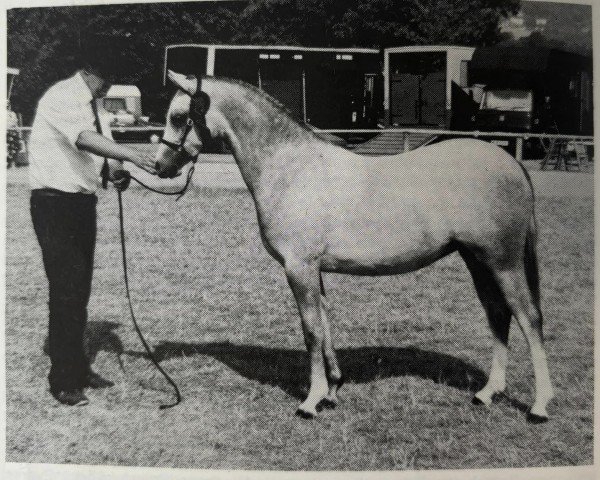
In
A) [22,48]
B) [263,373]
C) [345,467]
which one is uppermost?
[22,48]

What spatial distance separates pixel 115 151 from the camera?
2.65m

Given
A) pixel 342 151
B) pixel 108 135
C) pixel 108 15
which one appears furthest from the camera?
pixel 108 15

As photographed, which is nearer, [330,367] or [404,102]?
[330,367]

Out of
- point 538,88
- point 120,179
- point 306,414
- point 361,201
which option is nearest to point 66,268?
point 120,179

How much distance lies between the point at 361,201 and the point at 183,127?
0.72 meters

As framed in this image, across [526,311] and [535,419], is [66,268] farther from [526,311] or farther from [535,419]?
[535,419]

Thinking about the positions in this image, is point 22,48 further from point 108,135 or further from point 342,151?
point 342,151

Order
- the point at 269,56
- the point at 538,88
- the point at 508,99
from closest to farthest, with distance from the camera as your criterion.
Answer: the point at 269,56
the point at 508,99
the point at 538,88

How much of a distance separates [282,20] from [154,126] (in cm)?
73

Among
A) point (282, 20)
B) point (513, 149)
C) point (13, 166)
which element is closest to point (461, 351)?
point (513, 149)

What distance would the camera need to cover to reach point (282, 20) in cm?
293

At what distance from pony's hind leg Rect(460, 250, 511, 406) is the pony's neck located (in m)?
0.79

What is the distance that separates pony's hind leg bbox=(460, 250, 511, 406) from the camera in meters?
2.68

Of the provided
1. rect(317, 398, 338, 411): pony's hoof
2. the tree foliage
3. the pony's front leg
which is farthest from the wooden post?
rect(317, 398, 338, 411): pony's hoof
